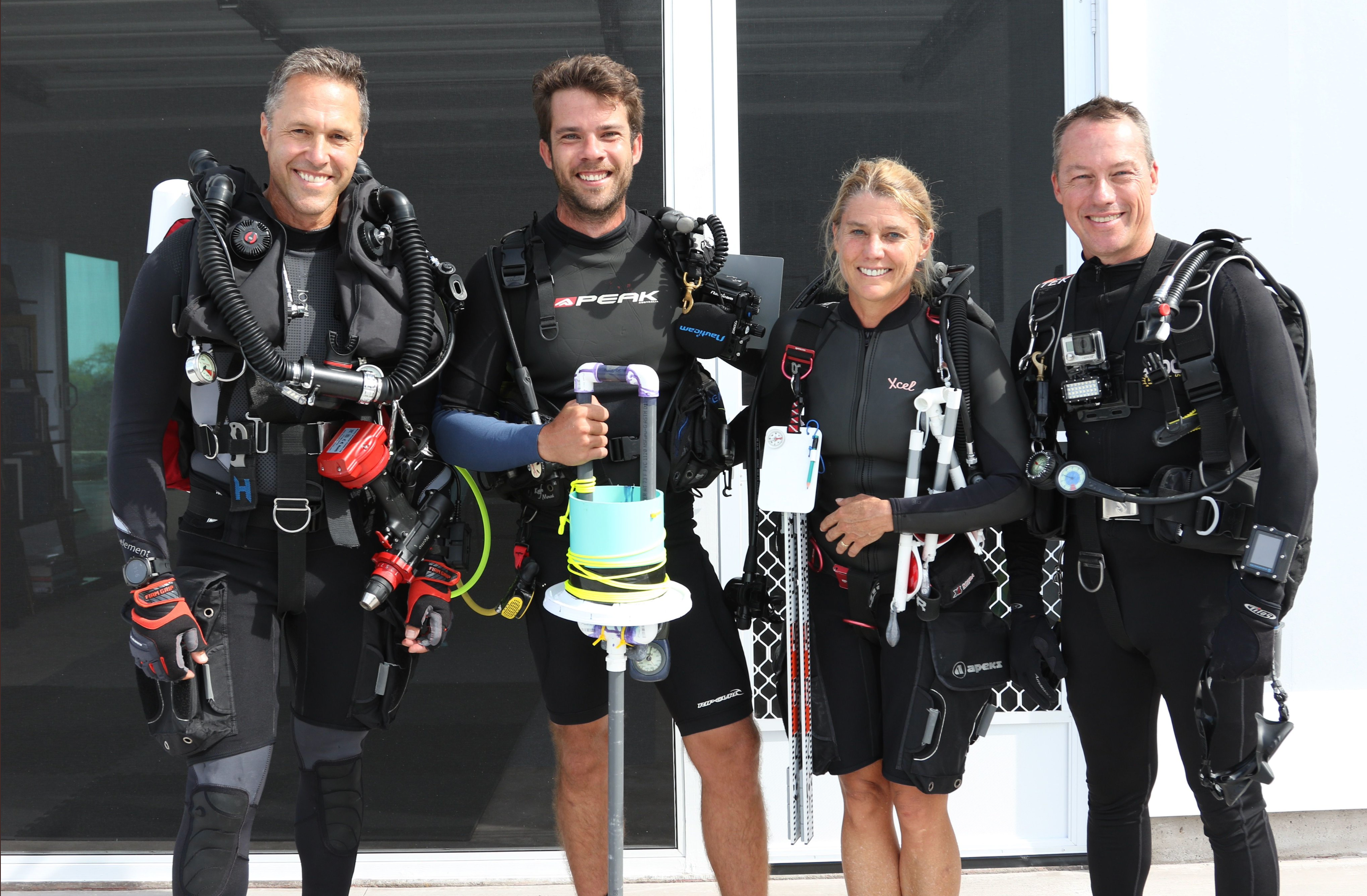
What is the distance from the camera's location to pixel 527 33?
11.1 feet

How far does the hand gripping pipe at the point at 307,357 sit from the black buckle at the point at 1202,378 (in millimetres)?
1703

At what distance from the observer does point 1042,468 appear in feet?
7.43

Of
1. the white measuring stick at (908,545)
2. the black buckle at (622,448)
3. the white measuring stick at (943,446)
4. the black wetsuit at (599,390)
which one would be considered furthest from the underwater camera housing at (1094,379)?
the black buckle at (622,448)

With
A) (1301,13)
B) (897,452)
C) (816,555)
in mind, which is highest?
(1301,13)

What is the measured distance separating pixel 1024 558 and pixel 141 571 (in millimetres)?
2047

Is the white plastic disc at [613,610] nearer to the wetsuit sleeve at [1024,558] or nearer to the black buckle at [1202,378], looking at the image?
the wetsuit sleeve at [1024,558]

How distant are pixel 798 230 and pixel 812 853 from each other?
2.17 meters

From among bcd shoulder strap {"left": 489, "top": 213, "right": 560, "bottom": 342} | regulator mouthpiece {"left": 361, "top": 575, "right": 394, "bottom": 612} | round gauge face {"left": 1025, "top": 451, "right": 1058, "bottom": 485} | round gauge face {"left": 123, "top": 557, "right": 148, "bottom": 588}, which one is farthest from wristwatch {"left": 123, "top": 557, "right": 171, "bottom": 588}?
round gauge face {"left": 1025, "top": 451, "right": 1058, "bottom": 485}

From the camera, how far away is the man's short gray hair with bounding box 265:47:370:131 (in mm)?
2264

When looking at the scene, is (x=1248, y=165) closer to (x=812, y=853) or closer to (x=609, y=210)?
(x=609, y=210)

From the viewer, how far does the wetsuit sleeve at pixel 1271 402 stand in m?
2.04

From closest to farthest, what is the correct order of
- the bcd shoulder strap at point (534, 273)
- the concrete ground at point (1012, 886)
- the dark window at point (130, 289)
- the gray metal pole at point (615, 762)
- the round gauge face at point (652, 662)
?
the gray metal pole at point (615, 762) → the round gauge face at point (652, 662) → the bcd shoulder strap at point (534, 273) → the concrete ground at point (1012, 886) → the dark window at point (130, 289)

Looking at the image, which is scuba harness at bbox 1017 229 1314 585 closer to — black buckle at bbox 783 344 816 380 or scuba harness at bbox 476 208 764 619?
black buckle at bbox 783 344 816 380

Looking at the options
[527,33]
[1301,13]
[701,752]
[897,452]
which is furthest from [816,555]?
[1301,13]
